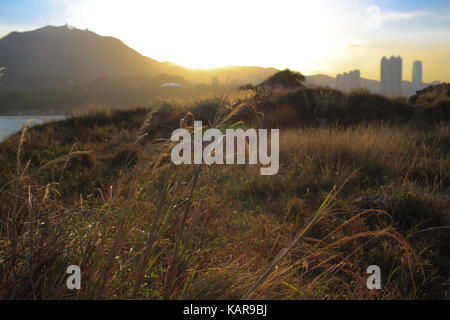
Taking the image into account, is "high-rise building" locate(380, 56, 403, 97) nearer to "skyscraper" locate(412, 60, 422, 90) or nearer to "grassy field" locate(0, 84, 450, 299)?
"skyscraper" locate(412, 60, 422, 90)

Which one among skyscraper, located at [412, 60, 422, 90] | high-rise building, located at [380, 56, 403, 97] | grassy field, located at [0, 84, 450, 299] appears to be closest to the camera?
grassy field, located at [0, 84, 450, 299]

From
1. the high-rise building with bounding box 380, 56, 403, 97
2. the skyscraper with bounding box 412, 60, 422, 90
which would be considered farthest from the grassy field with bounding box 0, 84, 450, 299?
the high-rise building with bounding box 380, 56, 403, 97

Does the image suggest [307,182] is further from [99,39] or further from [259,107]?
[99,39]

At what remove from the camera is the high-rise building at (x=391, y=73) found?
31.7 metres

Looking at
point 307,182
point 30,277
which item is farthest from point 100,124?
point 30,277

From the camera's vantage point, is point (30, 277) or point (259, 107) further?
point (259, 107)

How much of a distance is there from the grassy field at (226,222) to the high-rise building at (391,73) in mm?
30214

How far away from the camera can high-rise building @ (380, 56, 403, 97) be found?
31.7 m

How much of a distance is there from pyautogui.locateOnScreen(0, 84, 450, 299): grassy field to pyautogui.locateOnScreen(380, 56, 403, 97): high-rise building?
99.1ft

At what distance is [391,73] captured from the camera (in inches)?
1259

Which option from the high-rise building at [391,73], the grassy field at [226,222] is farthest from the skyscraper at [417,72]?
the grassy field at [226,222]
